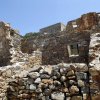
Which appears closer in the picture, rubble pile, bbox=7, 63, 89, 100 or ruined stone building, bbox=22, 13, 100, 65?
rubble pile, bbox=7, 63, 89, 100

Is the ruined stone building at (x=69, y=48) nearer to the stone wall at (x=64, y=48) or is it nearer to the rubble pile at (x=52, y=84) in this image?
the stone wall at (x=64, y=48)

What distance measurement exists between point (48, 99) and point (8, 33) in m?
10.2

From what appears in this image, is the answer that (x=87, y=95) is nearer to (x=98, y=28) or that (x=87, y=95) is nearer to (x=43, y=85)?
(x=43, y=85)

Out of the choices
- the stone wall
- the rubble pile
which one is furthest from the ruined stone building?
the rubble pile

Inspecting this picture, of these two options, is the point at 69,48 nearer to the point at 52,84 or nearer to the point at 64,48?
the point at 64,48

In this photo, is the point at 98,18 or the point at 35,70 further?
the point at 98,18

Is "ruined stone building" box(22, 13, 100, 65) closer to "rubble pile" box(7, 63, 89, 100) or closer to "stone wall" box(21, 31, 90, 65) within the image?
"stone wall" box(21, 31, 90, 65)

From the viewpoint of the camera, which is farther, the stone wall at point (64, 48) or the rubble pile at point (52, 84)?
the stone wall at point (64, 48)

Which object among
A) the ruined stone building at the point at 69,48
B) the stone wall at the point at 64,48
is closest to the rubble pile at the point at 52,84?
the ruined stone building at the point at 69,48

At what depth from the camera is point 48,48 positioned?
13.0 m

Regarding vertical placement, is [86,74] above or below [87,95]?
above

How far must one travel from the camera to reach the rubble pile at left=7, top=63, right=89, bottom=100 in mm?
6145

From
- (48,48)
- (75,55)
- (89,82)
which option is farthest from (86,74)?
(48,48)

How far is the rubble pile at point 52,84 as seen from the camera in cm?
614
